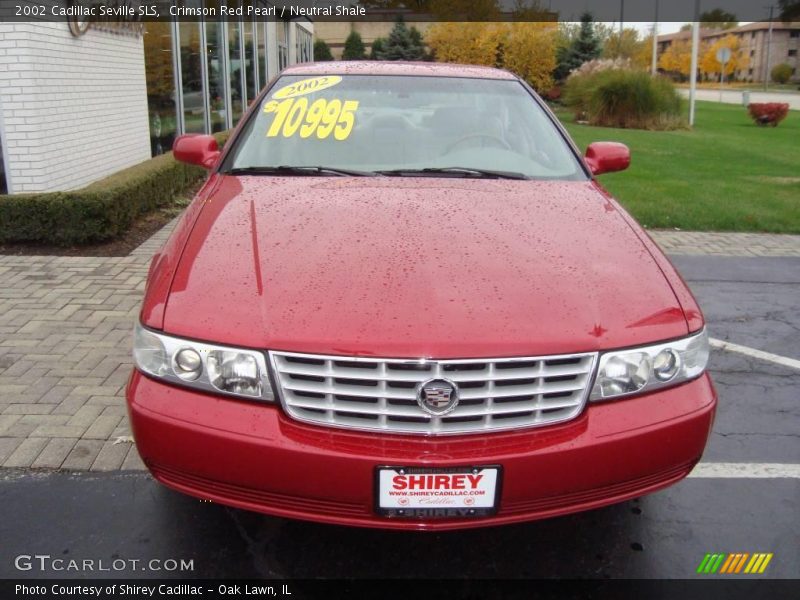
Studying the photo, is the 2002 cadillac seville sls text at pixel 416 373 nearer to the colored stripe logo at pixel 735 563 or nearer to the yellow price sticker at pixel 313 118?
the colored stripe logo at pixel 735 563

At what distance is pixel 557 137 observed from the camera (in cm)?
373

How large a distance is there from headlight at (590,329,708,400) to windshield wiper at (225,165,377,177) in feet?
4.99

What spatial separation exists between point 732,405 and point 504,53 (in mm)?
32216

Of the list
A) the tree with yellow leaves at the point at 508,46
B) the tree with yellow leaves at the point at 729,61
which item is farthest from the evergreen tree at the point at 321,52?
the tree with yellow leaves at the point at 729,61

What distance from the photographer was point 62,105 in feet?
24.0

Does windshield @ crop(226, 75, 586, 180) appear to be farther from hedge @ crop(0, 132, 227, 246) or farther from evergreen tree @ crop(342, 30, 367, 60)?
evergreen tree @ crop(342, 30, 367, 60)

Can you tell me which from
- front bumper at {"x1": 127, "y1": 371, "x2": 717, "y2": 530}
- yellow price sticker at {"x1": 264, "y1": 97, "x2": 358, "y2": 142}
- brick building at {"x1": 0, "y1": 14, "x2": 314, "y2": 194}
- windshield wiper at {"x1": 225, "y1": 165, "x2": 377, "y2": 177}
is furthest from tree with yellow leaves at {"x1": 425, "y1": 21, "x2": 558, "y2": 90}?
front bumper at {"x1": 127, "y1": 371, "x2": 717, "y2": 530}

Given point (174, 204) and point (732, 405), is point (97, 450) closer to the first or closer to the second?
point (732, 405)

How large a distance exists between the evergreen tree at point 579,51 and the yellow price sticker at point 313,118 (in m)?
32.3

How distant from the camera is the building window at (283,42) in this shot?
26141mm

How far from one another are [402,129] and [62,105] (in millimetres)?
5105

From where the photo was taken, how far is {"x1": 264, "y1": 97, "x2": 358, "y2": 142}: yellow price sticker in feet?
11.7

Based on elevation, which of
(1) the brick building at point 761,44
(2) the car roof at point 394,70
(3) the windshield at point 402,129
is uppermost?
(1) the brick building at point 761,44

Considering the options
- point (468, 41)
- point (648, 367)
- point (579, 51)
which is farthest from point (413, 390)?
point (468, 41)
